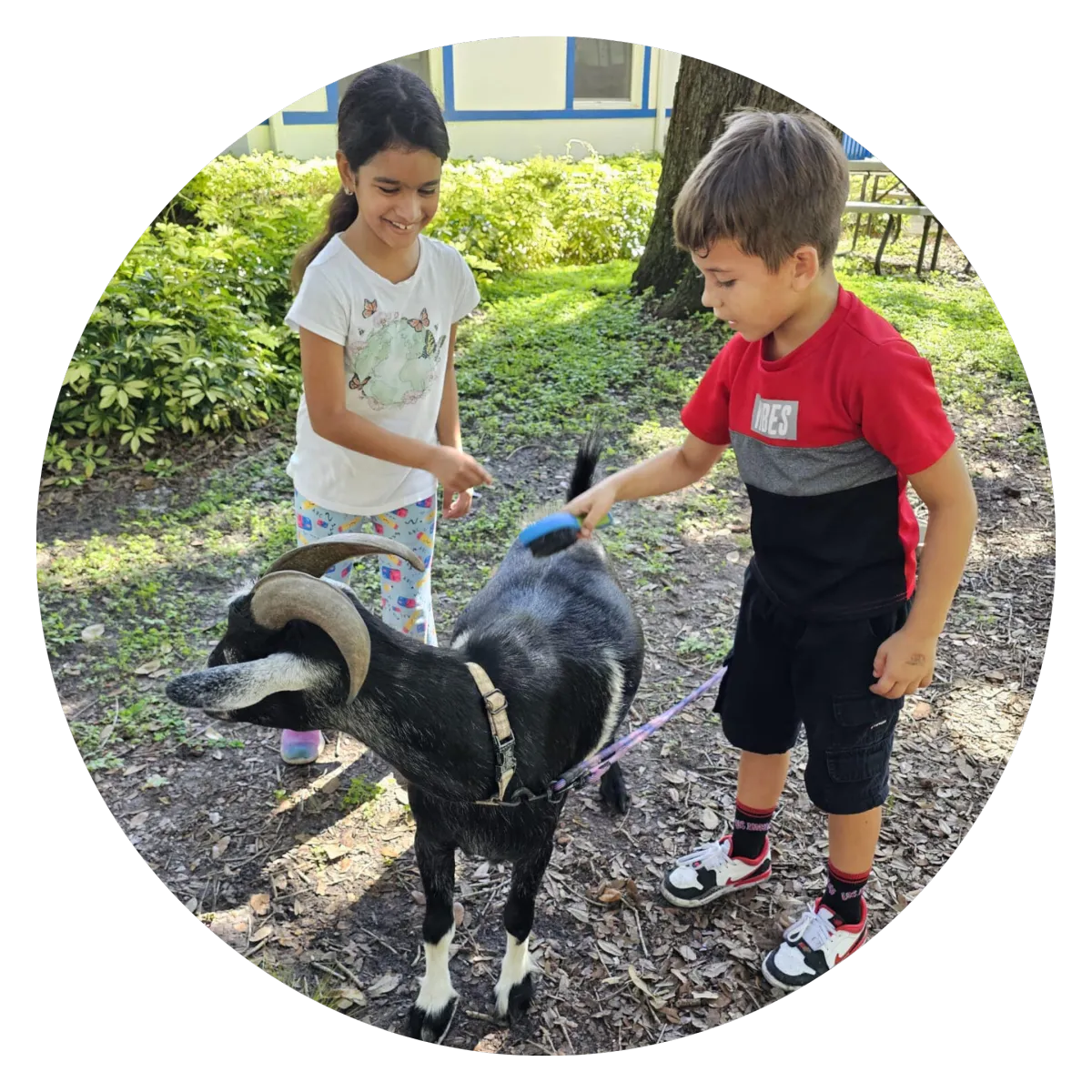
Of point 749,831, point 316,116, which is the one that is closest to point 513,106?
point 316,116

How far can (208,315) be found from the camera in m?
5.23

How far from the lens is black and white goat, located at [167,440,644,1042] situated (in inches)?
80.4

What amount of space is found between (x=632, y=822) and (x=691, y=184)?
2247 millimetres

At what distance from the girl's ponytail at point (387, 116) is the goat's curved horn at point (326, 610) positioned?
115cm

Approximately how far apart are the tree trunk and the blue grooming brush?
1070mm

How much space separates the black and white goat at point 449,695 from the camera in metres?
2.04

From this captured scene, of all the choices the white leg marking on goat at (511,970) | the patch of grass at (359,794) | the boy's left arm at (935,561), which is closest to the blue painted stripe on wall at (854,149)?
the boy's left arm at (935,561)

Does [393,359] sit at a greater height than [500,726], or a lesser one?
greater

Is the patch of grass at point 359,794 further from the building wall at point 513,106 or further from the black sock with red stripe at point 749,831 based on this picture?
the building wall at point 513,106

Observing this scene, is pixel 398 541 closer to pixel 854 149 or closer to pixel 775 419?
pixel 775 419

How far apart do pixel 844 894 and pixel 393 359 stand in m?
2.11

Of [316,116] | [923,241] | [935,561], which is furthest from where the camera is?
[923,241]

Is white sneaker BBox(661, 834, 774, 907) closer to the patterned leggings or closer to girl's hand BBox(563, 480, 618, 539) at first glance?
the patterned leggings

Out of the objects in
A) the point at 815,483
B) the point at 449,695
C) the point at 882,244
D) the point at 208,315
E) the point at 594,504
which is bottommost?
the point at 449,695
